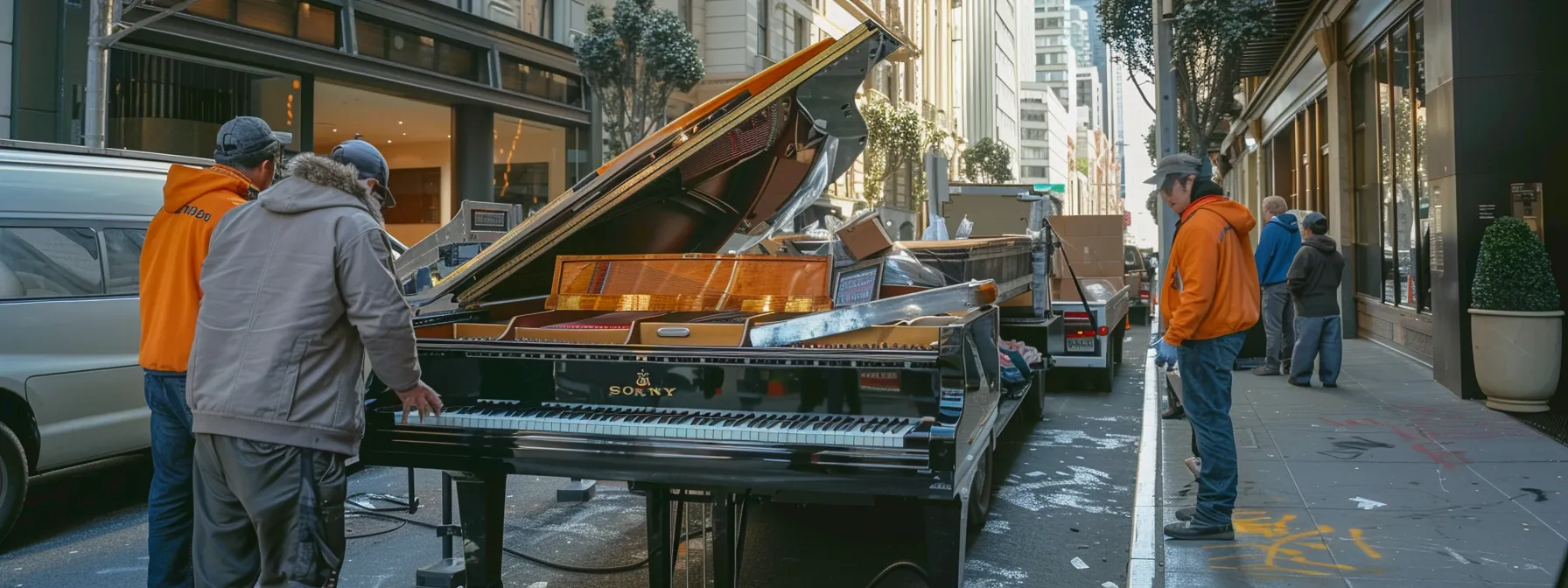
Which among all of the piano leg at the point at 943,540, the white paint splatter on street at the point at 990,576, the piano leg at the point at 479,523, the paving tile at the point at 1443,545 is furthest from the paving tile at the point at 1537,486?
the piano leg at the point at 479,523

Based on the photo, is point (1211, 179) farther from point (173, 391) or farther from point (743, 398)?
point (173, 391)

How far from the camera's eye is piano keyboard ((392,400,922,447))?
3.70 metres

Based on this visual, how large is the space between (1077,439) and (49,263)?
7224 millimetres

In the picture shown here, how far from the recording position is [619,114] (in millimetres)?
21812

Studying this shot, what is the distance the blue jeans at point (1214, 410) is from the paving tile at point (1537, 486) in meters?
1.63

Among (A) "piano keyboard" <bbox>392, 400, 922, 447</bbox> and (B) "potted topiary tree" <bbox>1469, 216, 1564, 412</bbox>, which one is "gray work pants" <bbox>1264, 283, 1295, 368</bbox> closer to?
(B) "potted topiary tree" <bbox>1469, 216, 1564, 412</bbox>

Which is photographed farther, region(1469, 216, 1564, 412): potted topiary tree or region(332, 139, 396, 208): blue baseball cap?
region(1469, 216, 1564, 412): potted topiary tree

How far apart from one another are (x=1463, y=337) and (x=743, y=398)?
8.43 meters

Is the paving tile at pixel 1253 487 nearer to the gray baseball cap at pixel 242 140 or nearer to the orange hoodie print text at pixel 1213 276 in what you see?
the orange hoodie print text at pixel 1213 276

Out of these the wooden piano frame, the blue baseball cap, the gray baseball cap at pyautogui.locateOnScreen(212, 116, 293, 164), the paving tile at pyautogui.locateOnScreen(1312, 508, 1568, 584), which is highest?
the gray baseball cap at pyautogui.locateOnScreen(212, 116, 293, 164)

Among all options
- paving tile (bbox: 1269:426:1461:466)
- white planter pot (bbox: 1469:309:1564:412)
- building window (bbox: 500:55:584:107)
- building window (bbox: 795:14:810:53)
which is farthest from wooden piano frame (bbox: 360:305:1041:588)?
building window (bbox: 795:14:810:53)

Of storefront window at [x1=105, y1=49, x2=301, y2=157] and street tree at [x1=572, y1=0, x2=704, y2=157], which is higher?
street tree at [x1=572, y1=0, x2=704, y2=157]

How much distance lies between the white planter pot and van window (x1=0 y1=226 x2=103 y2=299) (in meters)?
10.1

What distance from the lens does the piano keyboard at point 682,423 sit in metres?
3.70
